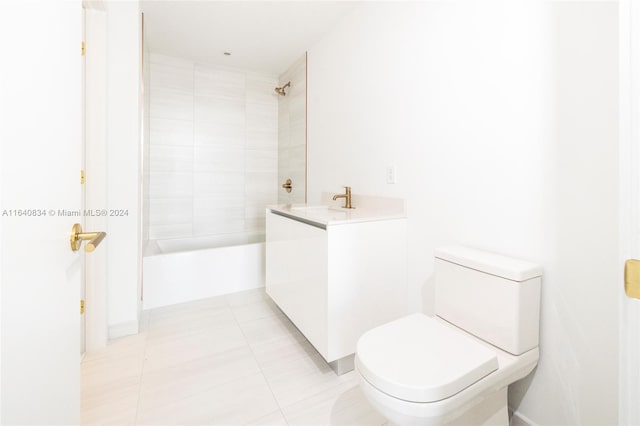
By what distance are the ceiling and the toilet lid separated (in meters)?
2.14

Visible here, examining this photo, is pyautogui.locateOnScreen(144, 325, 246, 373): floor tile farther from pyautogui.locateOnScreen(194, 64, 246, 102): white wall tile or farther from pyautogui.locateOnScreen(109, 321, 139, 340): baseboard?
pyautogui.locateOnScreen(194, 64, 246, 102): white wall tile

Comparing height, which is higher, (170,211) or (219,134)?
(219,134)

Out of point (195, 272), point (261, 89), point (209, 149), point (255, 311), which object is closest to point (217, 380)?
point (255, 311)

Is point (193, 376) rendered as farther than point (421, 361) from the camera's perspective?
Yes

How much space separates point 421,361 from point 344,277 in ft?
1.95

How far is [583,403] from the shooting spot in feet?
3.33

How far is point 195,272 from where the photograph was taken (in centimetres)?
246

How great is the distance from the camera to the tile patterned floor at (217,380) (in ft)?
4.13

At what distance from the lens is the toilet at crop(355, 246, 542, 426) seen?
84cm

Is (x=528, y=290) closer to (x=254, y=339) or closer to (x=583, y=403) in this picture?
(x=583, y=403)

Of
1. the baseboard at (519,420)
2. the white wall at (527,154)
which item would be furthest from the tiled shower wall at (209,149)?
the baseboard at (519,420)

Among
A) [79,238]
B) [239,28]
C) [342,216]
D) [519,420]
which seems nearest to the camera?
[79,238]

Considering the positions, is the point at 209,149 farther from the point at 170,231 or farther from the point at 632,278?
the point at 632,278

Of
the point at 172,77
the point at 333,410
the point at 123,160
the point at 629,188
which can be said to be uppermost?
the point at 172,77
